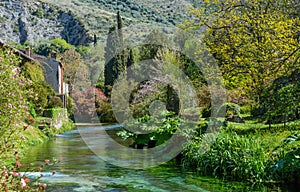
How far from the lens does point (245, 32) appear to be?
66.8 feet

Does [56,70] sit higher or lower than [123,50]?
lower

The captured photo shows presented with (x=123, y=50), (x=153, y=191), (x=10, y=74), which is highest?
(x=123, y=50)

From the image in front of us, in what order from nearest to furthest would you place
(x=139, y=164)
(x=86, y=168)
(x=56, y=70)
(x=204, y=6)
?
(x=86, y=168) < (x=139, y=164) < (x=204, y=6) < (x=56, y=70)

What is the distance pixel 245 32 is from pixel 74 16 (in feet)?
333

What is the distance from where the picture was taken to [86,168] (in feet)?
47.3

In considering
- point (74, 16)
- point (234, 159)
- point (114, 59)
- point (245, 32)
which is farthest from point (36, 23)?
point (234, 159)

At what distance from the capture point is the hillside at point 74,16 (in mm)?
104500

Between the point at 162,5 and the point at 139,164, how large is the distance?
95.7 m

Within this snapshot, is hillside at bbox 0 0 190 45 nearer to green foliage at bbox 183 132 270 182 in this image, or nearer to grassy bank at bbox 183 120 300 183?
grassy bank at bbox 183 120 300 183

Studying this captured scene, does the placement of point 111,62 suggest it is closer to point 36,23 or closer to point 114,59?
point 114,59

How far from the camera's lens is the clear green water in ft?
36.6

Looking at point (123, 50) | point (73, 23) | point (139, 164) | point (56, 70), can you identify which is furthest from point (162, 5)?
point (139, 164)

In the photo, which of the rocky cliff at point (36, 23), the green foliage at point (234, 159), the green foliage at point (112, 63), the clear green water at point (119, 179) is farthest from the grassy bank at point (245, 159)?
the rocky cliff at point (36, 23)

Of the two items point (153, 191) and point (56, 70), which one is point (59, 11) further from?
point (153, 191)
